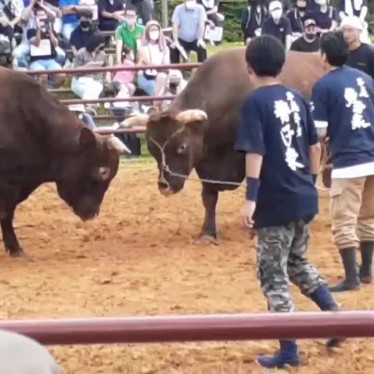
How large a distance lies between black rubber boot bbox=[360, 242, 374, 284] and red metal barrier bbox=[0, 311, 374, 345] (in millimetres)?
5169

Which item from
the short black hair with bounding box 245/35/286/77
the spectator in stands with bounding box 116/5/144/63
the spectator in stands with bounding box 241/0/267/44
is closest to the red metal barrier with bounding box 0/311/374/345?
the short black hair with bounding box 245/35/286/77

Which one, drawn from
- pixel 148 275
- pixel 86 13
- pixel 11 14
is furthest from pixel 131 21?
pixel 148 275

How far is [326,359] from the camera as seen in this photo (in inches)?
257

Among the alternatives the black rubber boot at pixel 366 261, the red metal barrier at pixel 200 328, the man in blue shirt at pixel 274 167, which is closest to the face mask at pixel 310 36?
the black rubber boot at pixel 366 261

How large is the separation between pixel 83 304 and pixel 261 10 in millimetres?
10895

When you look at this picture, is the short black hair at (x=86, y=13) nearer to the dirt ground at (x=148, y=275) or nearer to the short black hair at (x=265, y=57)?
the dirt ground at (x=148, y=275)

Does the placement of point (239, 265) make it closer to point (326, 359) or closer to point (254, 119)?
point (326, 359)

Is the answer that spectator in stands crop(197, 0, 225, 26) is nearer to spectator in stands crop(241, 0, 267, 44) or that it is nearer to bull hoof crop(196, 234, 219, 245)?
spectator in stands crop(241, 0, 267, 44)

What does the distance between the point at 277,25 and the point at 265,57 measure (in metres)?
11.5

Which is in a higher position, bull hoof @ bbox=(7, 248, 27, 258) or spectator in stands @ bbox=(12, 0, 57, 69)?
bull hoof @ bbox=(7, 248, 27, 258)

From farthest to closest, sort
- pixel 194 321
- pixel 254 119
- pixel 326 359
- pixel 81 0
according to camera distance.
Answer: pixel 81 0, pixel 326 359, pixel 254 119, pixel 194 321

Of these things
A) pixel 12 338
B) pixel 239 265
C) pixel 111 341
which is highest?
pixel 12 338

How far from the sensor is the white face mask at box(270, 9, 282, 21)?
57.2 ft

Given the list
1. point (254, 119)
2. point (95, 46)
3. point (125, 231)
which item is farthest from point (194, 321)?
point (95, 46)
